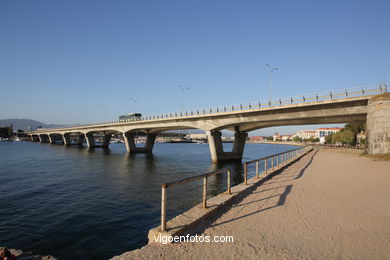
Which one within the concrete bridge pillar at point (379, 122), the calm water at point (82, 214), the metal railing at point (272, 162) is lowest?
the calm water at point (82, 214)

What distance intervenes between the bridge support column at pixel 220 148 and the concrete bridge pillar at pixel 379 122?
73.6ft

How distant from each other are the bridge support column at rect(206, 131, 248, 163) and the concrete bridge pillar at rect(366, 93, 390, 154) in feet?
73.6

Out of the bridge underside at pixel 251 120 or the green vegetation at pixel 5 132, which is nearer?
the bridge underside at pixel 251 120

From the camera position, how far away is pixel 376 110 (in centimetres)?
2394

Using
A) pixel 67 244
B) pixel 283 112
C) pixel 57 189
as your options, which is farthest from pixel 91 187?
pixel 283 112

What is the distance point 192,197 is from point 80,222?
6860 mm

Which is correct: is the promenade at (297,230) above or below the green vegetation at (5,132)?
below

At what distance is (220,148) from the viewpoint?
4216 cm

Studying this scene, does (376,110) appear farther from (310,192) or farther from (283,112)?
(310,192)

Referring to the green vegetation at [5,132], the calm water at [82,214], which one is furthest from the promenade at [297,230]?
the green vegetation at [5,132]

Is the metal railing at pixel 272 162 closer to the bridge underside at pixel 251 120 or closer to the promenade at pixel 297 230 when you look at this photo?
the promenade at pixel 297 230

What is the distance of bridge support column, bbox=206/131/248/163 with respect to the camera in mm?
41094

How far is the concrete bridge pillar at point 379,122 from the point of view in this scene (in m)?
23.4

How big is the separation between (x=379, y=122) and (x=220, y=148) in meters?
23.8
